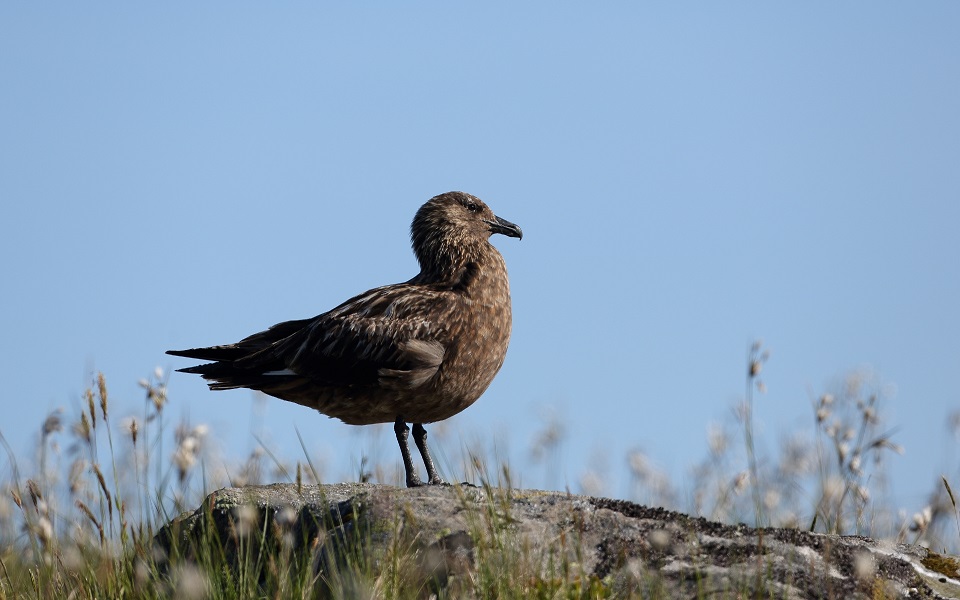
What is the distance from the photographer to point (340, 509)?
431 centimetres

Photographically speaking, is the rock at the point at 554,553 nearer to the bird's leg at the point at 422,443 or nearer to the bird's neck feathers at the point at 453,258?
the bird's leg at the point at 422,443

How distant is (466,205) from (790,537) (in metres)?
3.82

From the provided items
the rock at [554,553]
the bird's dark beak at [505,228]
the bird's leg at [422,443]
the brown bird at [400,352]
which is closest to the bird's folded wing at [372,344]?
the brown bird at [400,352]

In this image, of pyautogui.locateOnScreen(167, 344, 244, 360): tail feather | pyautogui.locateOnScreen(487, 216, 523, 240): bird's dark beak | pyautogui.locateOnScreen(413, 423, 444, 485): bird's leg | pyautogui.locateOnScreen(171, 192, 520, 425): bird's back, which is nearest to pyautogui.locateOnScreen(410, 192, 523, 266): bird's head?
pyautogui.locateOnScreen(487, 216, 523, 240): bird's dark beak

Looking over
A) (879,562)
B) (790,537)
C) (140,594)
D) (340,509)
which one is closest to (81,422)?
(140,594)

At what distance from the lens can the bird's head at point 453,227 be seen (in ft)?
23.1

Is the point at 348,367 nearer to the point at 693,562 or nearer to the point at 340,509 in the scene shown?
the point at 340,509

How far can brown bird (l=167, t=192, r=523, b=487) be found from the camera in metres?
6.01

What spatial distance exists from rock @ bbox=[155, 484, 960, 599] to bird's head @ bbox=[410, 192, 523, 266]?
2822mm

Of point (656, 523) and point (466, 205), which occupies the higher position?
point (466, 205)

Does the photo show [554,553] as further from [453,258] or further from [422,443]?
[453,258]

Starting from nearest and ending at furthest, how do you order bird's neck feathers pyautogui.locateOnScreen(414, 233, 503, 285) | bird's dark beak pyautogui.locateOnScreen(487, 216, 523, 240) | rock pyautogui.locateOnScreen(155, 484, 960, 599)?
rock pyautogui.locateOnScreen(155, 484, 960, 599) → bird's neck feathers pyautogui.locateOnScreen(414, 233, 503, 285) → bird's dark beak pyautogui.locateOnScreen(487, 216, 523, 240)

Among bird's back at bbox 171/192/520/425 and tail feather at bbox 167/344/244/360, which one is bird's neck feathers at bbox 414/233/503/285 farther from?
tail feather at bbox 167/344/244/360

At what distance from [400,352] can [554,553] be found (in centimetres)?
237
